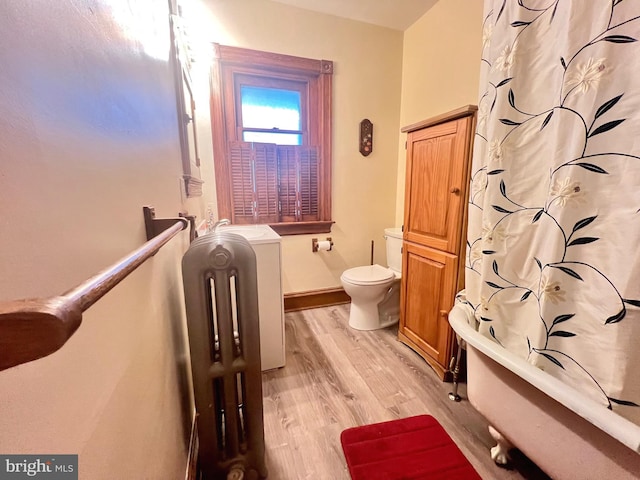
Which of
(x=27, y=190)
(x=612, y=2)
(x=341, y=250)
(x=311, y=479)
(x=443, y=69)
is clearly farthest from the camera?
(x=341, y=250)

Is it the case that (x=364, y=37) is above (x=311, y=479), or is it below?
above

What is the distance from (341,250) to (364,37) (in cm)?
193

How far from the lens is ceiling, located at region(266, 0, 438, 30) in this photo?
6.97ft

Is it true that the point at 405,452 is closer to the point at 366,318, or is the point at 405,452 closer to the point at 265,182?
the point at 366,318

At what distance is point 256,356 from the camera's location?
1.01 meters

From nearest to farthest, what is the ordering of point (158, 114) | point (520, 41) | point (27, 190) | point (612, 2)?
point (27, 190) → point (612, 2) → point (158, 114) → point (520, 41)

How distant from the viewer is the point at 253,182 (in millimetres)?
2322

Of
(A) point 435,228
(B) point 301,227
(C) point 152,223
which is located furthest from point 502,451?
(B) point 301,227

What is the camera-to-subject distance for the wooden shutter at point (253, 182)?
227cm

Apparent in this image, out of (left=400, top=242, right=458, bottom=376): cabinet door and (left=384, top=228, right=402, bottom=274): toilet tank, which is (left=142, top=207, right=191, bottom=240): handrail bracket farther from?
(left=384, top=228, right=402, bottom=274): toilet tank

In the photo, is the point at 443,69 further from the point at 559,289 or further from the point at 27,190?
the point at 27,190

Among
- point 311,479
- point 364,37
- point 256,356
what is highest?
point 364,37

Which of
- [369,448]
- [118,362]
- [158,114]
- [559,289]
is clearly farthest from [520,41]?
[369,448]

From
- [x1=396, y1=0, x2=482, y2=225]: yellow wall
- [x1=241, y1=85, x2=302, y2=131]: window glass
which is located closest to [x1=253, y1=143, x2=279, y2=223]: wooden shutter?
[x1=241, y1=85, x2=302, y2=131]: window glass
